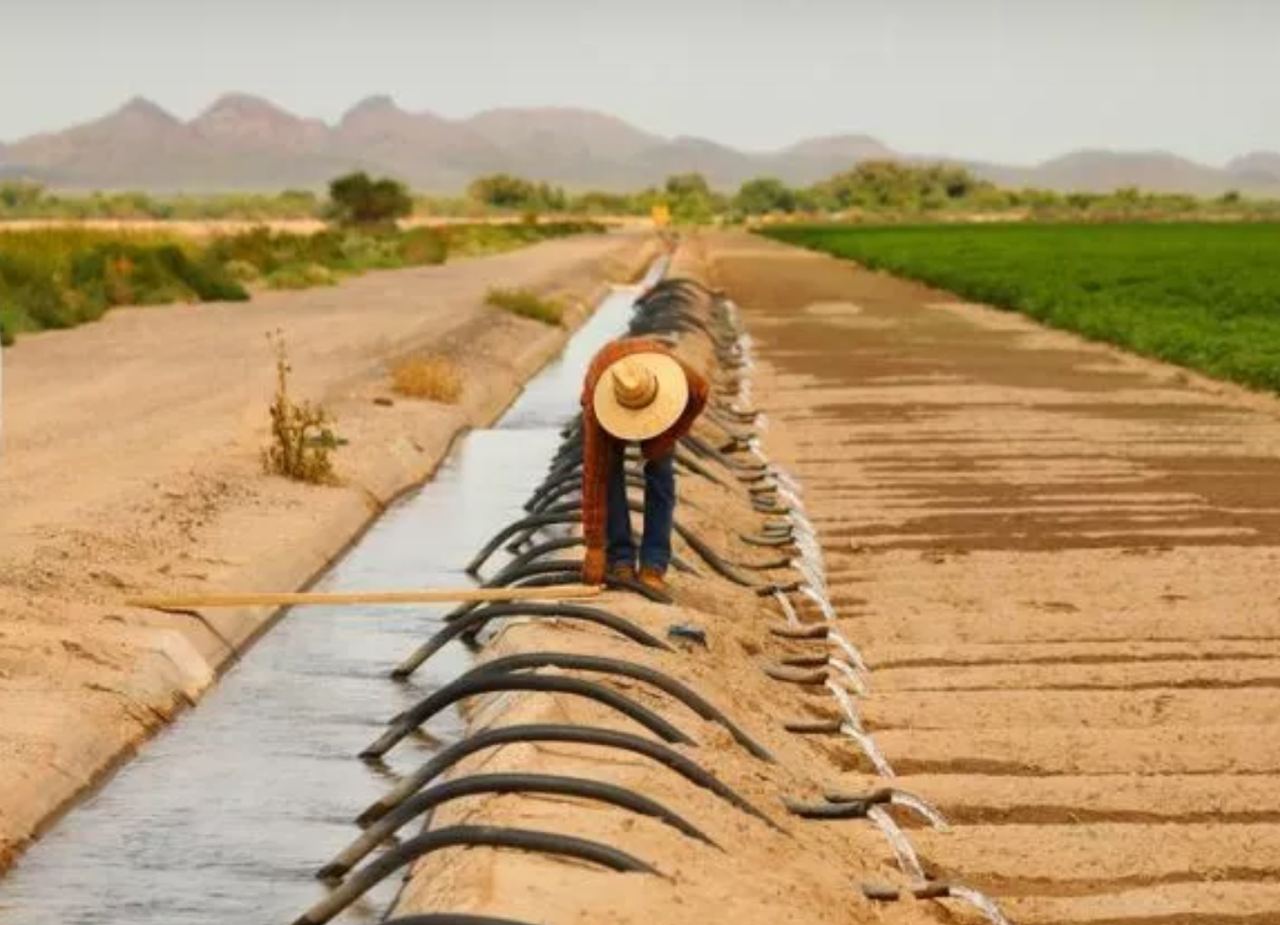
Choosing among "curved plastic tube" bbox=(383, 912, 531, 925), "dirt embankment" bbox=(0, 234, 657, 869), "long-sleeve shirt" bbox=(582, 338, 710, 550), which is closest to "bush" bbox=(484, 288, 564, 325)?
"dirt embankment" bbox=(0, 234, 657, 869)

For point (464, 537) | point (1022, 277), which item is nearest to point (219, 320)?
point (1022, 277)

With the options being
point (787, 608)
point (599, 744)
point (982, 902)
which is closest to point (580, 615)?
point (599, 744)

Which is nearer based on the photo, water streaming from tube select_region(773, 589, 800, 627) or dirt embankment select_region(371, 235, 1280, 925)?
dirt embankment select_region(371, 235, 1280, 925)

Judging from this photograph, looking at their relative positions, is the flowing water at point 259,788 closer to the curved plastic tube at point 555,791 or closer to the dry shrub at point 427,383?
the curved plastic tube at point 555,791

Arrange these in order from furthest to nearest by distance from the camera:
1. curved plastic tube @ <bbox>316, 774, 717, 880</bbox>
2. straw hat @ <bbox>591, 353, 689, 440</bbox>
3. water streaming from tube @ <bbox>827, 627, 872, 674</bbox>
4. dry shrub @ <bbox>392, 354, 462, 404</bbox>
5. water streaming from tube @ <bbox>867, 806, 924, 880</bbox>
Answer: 1. dry shrub @ <bbox>392, 354, 462, 404</bbox>
2. water streaming from tube @ <bbox>827, 627, 872, 674</bbox>
3. straw hat @ <bbox>591, 353, 689, 440</bbox>
4. water streaming from tube @ <bbox>867, 806, 924, 880</bbox>
5. curved plastic tube @ <bbox>316, 774, 717, 880</bbox>

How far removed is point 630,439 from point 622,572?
27.1 inches

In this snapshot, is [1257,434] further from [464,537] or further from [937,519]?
[464,537]

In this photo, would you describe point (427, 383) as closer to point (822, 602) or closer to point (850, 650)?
point (822, 602)

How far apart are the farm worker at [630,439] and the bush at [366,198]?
117 meters

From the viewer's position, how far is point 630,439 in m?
11.3

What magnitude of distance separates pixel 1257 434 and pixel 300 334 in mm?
17998

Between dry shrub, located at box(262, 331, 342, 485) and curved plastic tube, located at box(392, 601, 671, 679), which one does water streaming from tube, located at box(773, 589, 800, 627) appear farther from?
dry shrub, located at box(262, 331, 342, 485)

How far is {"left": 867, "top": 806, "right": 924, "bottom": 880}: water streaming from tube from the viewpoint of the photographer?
8422 millimetres

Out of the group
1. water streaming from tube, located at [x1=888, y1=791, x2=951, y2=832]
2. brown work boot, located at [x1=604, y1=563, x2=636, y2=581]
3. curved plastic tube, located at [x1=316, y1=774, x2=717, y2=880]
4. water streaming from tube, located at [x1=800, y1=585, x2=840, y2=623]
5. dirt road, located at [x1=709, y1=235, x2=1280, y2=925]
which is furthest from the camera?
water streaming from tube, located at [x1=800, y1=585, x2=840, y2=623]
